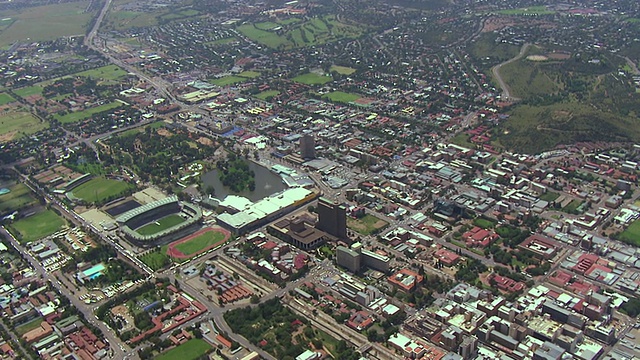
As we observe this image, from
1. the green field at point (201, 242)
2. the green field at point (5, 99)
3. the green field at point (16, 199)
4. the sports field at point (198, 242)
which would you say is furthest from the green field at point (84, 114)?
the green field at point (201, 242)

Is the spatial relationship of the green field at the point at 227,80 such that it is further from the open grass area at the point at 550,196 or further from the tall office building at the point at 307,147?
the open grass area at the point at 550,196

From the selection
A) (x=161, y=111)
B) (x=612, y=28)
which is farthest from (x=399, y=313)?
(x=612, y=28)

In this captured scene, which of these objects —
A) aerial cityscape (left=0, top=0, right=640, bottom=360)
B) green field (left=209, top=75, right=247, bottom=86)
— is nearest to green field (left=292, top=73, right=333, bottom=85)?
aerial cityscape (left=0, top=0, right=640, bottom=360)

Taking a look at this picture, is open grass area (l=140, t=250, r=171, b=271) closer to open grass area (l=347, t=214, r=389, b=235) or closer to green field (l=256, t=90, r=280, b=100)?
open grass area (l=347, t=214, r=389, b=235)

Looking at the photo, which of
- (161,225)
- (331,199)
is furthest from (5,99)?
(331,199)

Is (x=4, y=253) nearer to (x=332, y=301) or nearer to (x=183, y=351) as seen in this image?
(x=183, y=351)

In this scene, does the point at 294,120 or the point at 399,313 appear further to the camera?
the point at 294,120
